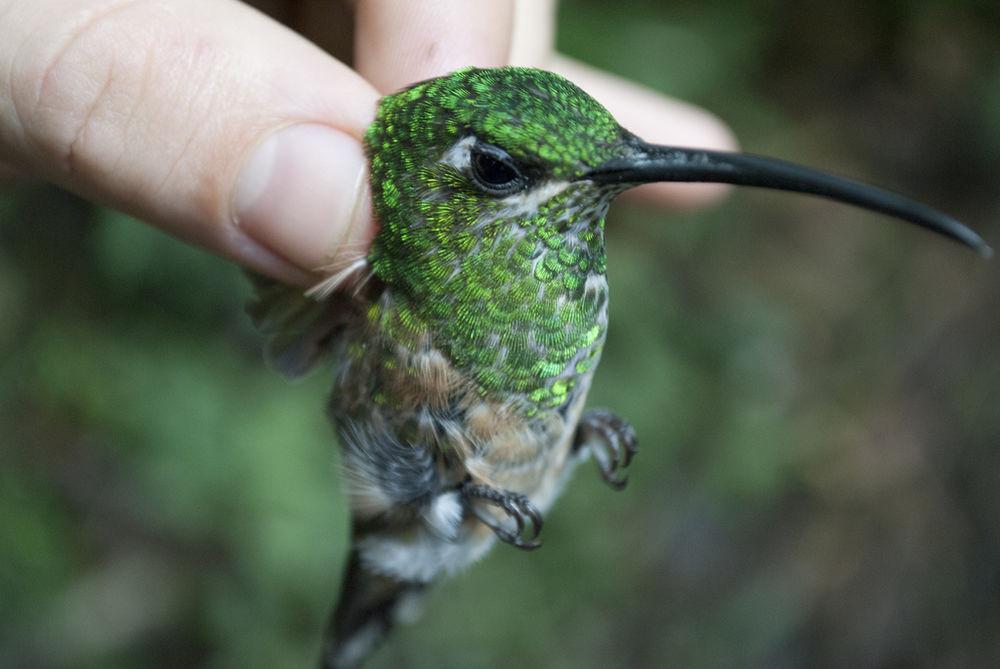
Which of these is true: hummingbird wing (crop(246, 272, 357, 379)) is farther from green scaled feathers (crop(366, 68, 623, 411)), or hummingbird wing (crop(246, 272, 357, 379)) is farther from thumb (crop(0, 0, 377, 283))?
green scaled feathers (crop(366, 68, 623, 411))

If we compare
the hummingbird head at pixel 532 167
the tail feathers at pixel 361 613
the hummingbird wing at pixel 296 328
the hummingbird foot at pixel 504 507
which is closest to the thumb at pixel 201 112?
the hummingbird wing at pixel 296 328

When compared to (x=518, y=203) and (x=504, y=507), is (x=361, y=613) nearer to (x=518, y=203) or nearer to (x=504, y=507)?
(x=504, y=507)

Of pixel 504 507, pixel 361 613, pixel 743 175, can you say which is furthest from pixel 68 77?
pixel 361 613

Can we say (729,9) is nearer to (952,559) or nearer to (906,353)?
(906,353)

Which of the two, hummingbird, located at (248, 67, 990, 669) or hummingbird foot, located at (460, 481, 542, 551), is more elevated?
hummingbird, located at (248, 67, 990, 669)

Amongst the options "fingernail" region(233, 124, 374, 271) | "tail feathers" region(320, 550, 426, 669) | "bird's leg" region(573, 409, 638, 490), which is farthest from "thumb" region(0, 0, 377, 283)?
"tail feathers" region(320, 550, 426, 669)

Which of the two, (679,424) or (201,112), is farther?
(679,424)
